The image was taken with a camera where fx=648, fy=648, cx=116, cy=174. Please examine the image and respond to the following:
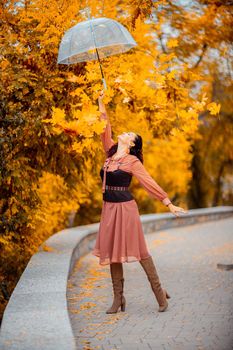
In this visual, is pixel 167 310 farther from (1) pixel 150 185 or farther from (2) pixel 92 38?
(2) pixel 92 38

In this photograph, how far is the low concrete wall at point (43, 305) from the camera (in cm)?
495

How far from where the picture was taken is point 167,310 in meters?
6.92

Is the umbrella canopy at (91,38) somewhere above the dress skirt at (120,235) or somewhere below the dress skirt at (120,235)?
above

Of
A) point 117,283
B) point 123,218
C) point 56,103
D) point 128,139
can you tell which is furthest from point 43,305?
point 56,103

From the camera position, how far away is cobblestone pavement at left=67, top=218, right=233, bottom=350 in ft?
18.7

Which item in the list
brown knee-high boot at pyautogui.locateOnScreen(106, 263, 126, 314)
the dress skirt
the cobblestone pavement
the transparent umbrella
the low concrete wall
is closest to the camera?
the low concrete wall

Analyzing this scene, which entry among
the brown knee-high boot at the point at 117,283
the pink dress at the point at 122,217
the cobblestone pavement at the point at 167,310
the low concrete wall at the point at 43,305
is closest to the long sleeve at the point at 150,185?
the pink dress at the point at 122,217

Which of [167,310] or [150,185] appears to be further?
[167,310]

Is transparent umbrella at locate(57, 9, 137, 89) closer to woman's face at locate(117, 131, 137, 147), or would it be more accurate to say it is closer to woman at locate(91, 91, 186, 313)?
woman's face at locate(117, 131, 137, 147)

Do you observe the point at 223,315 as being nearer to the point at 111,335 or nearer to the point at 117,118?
the point at 111,335

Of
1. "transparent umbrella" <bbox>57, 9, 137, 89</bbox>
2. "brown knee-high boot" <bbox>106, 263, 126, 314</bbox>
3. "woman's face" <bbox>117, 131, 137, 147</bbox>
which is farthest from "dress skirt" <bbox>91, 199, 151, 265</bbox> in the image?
"transparent umbrella" <bbox>57, 9, 137, 89</bbox>

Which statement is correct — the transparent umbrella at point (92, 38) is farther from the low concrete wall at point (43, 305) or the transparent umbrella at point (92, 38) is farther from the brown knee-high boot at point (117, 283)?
the low concrete wall at point (43, 305)

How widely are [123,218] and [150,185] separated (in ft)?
1.44

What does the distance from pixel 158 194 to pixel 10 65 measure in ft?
10.1
